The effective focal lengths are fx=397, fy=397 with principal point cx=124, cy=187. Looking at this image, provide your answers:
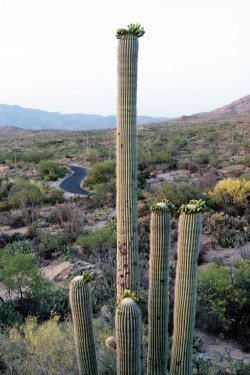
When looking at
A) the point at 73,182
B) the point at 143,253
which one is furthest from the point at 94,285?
the point at 73,182

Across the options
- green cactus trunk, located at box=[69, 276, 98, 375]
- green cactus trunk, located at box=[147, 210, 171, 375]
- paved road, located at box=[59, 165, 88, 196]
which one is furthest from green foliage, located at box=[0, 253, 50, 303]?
paved road, located at box=[59, 165, 88, 196]

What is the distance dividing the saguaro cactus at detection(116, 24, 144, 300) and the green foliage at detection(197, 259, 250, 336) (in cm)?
391

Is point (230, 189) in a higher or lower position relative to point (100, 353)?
higher

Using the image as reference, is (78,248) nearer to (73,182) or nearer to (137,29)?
(137,29)

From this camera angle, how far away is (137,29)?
527 centimetres

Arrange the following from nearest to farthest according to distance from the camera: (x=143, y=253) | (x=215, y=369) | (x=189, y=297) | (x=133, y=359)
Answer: (x=133, y=359) < (x=189, y=297) < (x=215, y=369) < (x=143, y=253)

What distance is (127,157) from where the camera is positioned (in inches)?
216

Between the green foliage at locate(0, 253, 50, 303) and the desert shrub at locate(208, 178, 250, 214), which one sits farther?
the desert shrub at locate(208, 178, 250, 214)

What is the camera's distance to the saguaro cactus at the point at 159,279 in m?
5.19

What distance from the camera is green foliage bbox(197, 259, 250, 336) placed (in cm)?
885

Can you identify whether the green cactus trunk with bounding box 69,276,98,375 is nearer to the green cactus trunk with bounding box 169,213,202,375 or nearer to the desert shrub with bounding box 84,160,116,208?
the green cactus trunk with bounding box 169,213,202,375

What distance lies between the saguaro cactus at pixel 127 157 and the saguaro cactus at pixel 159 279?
428 millimetres

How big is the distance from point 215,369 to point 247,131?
4346cm

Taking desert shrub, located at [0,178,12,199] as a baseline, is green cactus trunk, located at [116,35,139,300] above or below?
above
